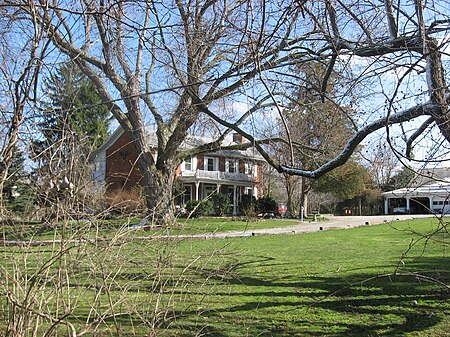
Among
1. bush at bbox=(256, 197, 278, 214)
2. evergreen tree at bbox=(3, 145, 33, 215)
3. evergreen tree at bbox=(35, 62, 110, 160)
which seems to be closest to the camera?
evergreen tree at bbox=(35, 62, 110, 160)

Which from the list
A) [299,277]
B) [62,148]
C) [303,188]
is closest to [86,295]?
[62,148]

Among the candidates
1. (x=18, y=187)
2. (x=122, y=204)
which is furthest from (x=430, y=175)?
(x=18, y=187)

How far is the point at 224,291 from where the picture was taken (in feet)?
22.6

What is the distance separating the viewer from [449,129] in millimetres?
4953

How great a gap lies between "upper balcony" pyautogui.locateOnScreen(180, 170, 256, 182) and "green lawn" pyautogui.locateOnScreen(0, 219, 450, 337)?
25295 millimetres

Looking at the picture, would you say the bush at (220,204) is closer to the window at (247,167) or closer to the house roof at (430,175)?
the window at (247,167)

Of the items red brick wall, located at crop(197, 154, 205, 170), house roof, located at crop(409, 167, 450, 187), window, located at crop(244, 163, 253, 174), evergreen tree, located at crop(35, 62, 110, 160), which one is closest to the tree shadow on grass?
house roof, located at crop(409, 167, 450, 187)

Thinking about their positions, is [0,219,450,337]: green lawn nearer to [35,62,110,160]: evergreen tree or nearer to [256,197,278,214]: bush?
[35,62,110,160]: evergreen tree

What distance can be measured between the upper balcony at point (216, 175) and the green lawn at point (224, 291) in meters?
25.3

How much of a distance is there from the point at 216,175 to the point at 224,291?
102 ft

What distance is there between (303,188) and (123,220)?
32.2m

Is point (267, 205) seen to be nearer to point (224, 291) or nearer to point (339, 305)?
point (224, 291)

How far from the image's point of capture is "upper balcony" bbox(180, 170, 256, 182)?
36531mm

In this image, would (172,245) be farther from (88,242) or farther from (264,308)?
(264,308)
